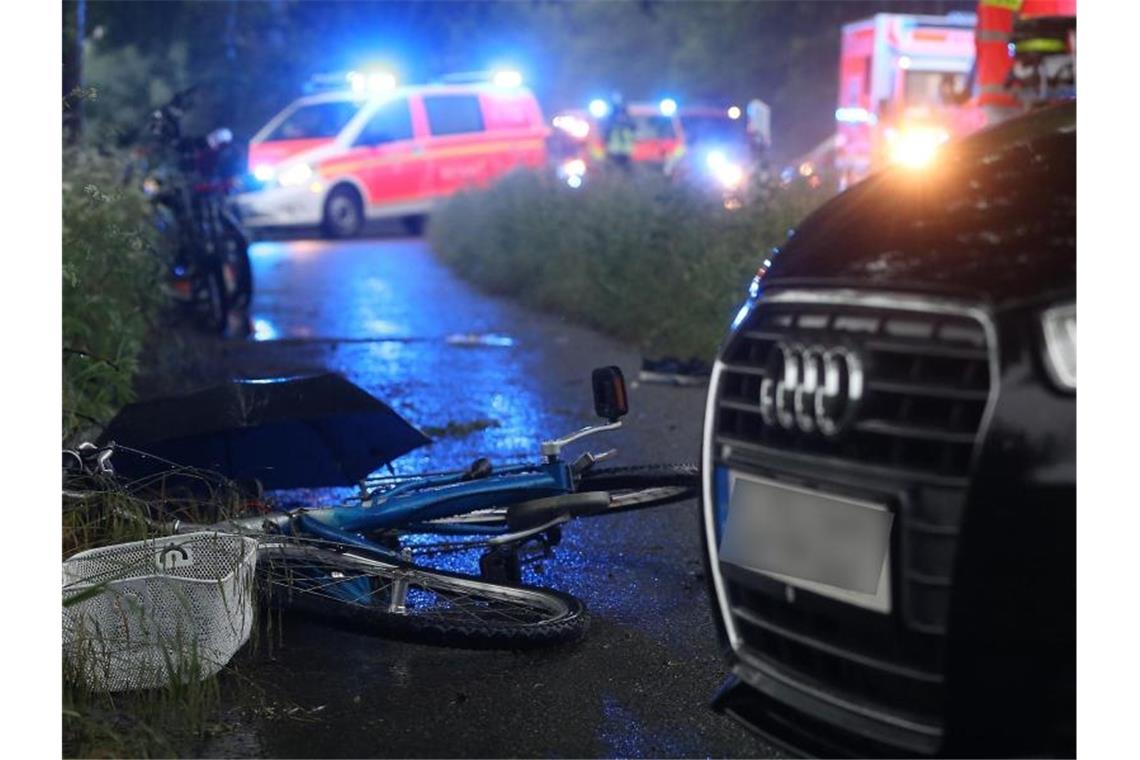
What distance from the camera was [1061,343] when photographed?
2484 mm

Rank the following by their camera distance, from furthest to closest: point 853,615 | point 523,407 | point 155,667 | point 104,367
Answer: point 523,407, point 104,367, point 155,667, point 853,615

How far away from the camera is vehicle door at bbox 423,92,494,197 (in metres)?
23.3

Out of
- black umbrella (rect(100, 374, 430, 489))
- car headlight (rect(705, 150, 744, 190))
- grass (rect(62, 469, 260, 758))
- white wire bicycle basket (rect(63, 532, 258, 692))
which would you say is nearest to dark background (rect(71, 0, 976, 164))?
car headlight (rect(705, 150, 744, 190))

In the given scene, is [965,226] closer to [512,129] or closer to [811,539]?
[811,539]

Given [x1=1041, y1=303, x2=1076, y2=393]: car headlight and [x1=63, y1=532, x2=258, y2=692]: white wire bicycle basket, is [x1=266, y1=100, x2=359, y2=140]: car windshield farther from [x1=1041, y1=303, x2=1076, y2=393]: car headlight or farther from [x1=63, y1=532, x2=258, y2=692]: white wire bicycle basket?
[x1=1041, y1=303, x2=1076, y2=393]: car headlight

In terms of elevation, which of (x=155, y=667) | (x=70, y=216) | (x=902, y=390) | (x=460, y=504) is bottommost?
(x=155, y=667)

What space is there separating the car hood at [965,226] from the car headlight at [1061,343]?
0.13ft

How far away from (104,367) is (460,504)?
3202mm

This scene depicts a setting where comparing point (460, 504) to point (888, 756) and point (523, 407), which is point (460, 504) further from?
point (523, 407)

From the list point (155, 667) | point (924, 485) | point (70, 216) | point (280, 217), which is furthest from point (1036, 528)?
point (280, 217)

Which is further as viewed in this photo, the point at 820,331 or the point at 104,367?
the point at 104,367

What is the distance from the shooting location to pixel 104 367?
281 inches

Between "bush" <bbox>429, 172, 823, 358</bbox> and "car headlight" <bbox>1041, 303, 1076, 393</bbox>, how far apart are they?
22.6 ft

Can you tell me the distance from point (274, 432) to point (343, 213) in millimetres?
17981
